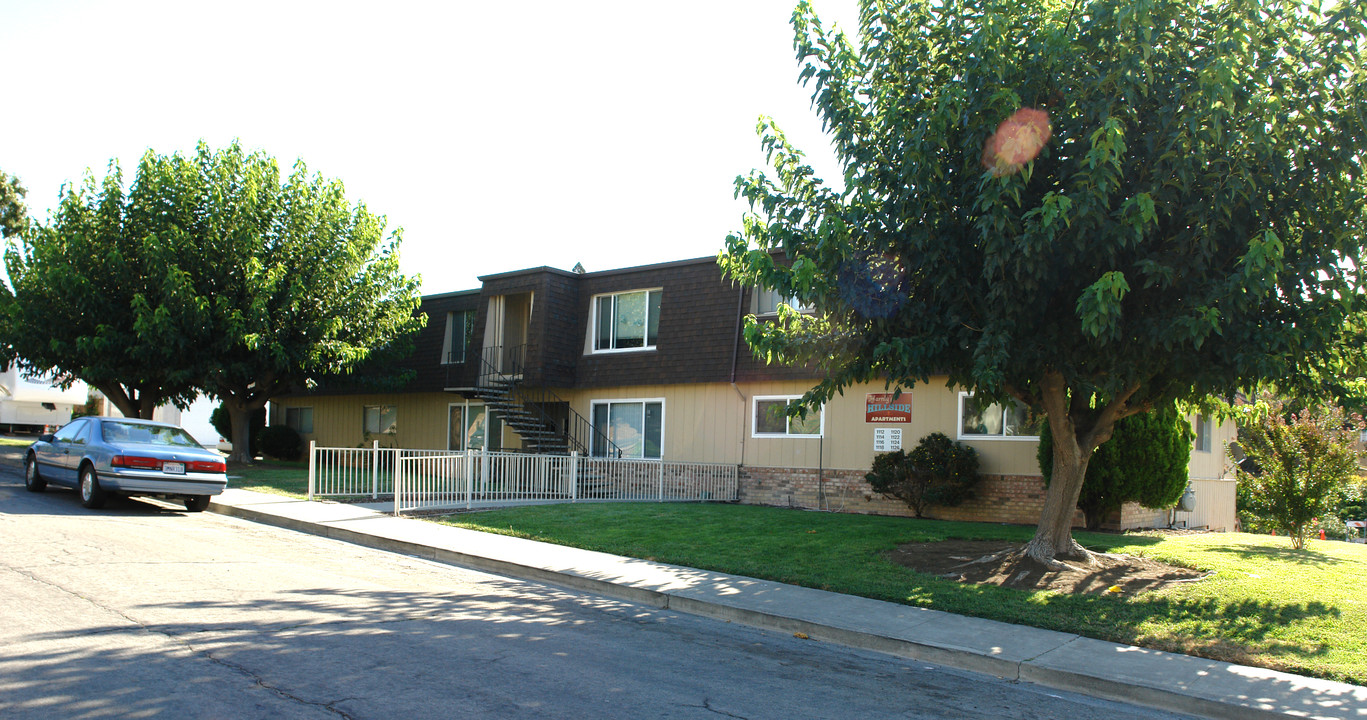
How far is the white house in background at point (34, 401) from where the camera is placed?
39.2 m

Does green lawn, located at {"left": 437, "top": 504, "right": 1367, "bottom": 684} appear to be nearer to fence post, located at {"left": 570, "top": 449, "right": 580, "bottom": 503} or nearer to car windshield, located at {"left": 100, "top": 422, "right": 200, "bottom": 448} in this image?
fence post, located at {"left": 570, "top": 449, "right": 580, "bottom": 503}

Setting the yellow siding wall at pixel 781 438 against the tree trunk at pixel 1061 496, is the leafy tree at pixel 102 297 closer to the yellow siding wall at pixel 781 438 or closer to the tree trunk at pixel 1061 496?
the yellow siding wall at pixel 781 438

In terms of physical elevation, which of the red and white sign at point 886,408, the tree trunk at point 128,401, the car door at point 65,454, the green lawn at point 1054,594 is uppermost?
the red and white sign at point 886,408

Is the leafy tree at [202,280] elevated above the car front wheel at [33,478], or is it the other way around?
the leafy tree at [202,280]

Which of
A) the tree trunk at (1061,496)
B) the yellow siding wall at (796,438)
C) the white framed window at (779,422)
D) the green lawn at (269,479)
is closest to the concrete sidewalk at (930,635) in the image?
the tree trunk at (1061,496)

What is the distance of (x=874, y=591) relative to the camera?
371 inches

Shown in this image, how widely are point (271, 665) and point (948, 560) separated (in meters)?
8.07

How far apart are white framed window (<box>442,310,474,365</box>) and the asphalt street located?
16.3 meters

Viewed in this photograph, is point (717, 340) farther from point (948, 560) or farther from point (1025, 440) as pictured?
point (948, 560)

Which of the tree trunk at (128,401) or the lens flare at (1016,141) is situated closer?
the lens flare at (1016,141)

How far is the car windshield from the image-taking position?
1477 centimetres

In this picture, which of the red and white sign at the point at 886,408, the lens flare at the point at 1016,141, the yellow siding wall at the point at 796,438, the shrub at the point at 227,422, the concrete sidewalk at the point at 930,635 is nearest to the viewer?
the concrete sidewalk at the point at 930,635

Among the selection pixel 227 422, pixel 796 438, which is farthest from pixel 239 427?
pixel 796 438

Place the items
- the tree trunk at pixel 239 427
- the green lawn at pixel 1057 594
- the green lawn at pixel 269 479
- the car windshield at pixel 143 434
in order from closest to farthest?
the green lawn at pixel 1057 594 → the car windshield at pixel 143 434 → the green lawn at pixel 269 479 → the tree trunk at pixel 239 427
